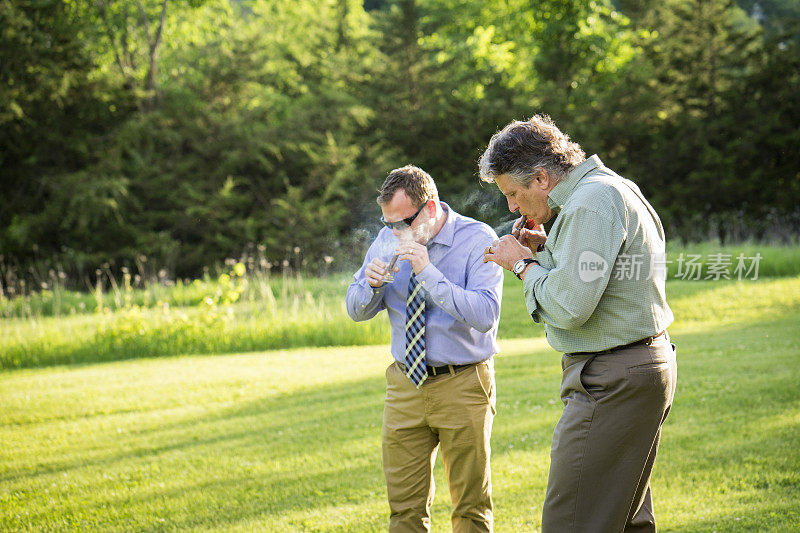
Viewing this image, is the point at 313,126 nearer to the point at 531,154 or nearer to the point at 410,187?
the point at 410,187

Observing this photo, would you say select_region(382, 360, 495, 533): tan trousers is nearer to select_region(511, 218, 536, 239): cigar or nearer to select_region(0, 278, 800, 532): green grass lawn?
select_region(511, 218, 536, 239): cigar

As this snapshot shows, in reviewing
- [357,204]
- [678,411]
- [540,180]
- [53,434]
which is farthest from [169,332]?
[357,204]

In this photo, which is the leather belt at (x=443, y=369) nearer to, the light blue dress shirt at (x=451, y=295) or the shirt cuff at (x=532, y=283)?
the light blue dress shirt at (x=451, y=295)

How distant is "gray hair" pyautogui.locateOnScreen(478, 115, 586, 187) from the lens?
101 inches

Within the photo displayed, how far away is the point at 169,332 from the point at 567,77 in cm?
1716

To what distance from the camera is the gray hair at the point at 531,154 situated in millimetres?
2570

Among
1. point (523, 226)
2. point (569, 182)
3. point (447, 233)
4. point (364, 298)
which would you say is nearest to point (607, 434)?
point (569, 182)

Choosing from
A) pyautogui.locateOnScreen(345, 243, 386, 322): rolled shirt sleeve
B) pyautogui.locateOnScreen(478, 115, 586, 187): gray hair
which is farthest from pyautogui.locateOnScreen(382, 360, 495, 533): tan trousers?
pyautogui.locateOnScreen(478, 115, 586, 187): gray hair

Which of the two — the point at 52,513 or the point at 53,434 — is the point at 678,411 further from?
the point at 53,434

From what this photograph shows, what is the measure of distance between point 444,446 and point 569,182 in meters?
1.33

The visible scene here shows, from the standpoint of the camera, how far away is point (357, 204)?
20.0 metres

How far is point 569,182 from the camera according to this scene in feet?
8.30

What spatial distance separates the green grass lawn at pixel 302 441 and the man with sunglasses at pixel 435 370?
46.4 inches

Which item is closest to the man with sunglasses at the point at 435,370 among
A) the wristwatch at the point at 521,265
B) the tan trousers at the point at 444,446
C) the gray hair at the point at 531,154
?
the tan trousers at the point at 444,446
